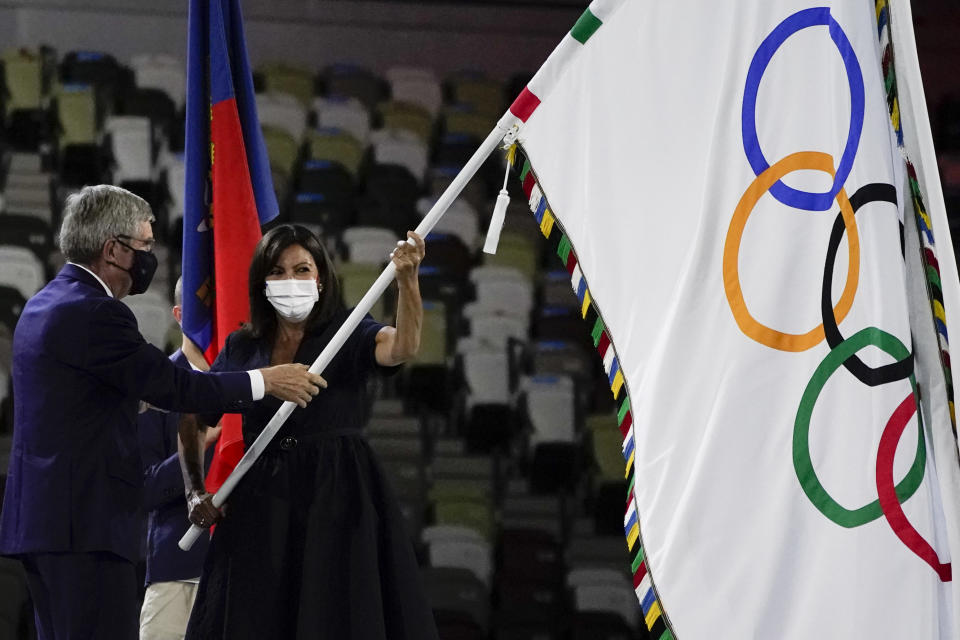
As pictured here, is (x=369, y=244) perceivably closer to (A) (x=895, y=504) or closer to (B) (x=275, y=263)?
(B) (x=275, y=263)

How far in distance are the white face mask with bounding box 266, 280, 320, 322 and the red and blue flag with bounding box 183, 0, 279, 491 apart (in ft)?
1.69

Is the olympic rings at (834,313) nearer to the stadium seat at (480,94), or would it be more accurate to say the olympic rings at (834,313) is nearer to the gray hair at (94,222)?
the gray hair at (94,222)

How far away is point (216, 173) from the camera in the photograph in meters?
3.88

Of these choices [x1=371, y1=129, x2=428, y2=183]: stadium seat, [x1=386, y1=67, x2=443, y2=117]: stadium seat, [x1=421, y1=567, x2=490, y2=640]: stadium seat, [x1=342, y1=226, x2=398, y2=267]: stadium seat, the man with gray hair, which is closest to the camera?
the man with gray hair

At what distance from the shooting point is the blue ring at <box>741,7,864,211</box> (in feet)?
9.13

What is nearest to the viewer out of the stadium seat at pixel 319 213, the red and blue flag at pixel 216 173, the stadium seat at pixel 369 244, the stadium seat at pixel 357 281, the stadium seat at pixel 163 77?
the red and blue flag at pixel 216 173

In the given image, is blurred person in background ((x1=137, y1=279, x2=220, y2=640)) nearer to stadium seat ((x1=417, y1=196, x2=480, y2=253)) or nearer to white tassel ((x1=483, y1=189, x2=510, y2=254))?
white tassel ((x1=483, y1=189, x2=510, y2=254))

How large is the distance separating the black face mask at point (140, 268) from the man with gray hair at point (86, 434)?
0.09 metres

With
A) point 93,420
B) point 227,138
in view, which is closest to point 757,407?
point 93,420

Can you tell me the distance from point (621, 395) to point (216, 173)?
62.5 inches

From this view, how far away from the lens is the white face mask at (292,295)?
129 inches

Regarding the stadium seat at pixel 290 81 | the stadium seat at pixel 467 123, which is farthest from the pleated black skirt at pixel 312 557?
the stadium seat at pixel 290 81

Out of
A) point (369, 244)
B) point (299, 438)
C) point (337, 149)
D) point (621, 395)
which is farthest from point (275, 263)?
point (337, 149)

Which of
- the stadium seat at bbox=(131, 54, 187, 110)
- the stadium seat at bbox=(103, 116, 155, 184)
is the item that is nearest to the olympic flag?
the stadium seat at bbox=(103, 116, 155, 184)
